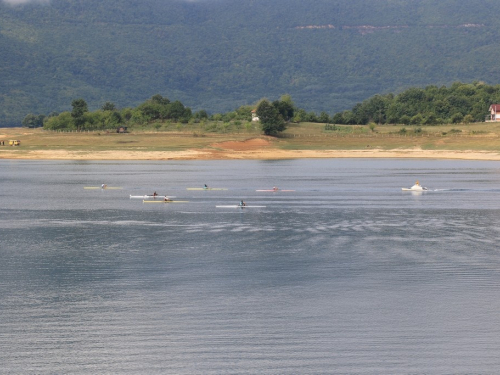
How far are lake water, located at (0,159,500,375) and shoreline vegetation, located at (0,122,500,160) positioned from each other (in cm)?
6751

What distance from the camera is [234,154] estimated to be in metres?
128

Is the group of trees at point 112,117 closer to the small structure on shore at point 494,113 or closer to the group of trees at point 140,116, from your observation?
the group of trees at point 140,116

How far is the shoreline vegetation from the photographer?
12425cm

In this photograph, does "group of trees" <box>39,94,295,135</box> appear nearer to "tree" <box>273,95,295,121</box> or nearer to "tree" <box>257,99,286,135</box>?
"tree" <box>273,95,295,121</box>

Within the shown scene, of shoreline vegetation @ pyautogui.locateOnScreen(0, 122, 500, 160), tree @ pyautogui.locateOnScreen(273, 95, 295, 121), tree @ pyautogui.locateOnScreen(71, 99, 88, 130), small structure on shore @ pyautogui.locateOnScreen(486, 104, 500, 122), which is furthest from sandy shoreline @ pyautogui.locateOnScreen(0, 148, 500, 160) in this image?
small structure on shore @ pyautogui.locateOnScreen(486, 104, 500, 122)

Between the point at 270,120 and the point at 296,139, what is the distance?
17.8 ft

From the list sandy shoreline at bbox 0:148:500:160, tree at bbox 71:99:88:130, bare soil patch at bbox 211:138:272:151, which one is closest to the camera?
sandy shoreline at bbox 0:148:500:160

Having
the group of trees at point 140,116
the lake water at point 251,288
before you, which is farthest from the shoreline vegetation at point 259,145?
the lake water at point 251,288

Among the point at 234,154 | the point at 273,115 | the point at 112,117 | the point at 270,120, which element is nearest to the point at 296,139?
the point at 270,120

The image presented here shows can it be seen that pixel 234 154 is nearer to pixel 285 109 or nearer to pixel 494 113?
pixel 285 109

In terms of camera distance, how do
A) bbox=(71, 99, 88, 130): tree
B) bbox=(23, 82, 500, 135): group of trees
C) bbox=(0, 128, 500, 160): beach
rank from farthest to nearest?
bbox=(71, 99, 88, 130): tree, bbox=(23, 82, 500, 135): group of trees, bbox=(0, 128, 500, 160): beach

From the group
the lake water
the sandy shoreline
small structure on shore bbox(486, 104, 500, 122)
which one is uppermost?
small structure on shore bbox(486, 104, 500, 122)

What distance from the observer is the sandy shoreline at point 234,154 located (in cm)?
12212

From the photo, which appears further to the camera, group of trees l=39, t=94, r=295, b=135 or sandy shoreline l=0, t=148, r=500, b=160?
group of trees l=39, t=94, r=295, b=135
